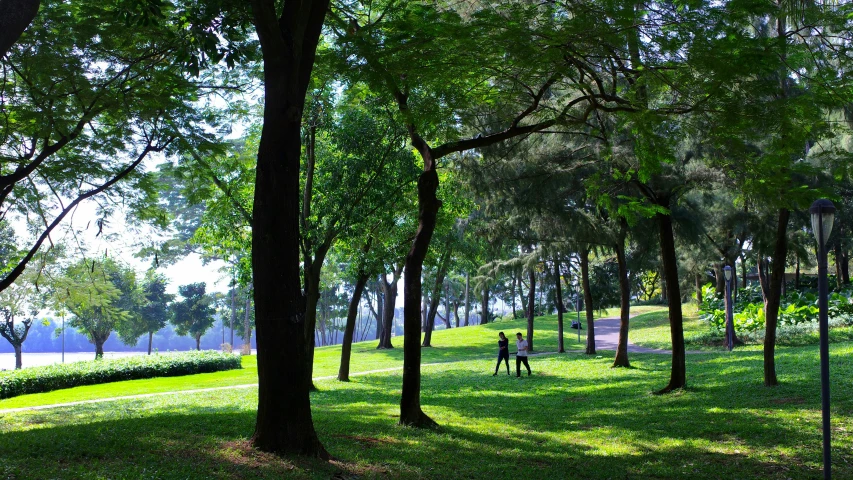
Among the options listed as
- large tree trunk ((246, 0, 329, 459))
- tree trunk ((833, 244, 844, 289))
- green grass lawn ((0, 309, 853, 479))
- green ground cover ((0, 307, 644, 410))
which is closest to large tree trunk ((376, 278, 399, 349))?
green ground cover ((0, 307, 644, 410))

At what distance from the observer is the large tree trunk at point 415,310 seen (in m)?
10.4

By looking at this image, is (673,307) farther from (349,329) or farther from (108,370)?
(108,370)

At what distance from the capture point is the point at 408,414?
1038 centimetres

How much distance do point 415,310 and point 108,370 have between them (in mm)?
20104

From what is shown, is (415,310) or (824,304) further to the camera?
(415,310)

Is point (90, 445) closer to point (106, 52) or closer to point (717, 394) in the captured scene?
point (106, 52)

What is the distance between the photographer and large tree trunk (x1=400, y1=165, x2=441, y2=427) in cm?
1036

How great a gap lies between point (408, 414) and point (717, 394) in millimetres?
6867

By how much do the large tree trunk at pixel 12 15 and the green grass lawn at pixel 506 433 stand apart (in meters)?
3.87

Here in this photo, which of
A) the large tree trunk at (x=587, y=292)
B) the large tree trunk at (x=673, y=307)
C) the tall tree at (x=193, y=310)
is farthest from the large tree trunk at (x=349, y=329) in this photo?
the tall tree at (x=193, y=310)

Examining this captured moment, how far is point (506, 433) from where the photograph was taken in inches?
415

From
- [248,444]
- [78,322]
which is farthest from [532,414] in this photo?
[78,322]

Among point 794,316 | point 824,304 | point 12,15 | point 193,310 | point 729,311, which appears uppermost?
point 12,15

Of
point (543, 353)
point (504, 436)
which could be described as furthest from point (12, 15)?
point (543, 353)
